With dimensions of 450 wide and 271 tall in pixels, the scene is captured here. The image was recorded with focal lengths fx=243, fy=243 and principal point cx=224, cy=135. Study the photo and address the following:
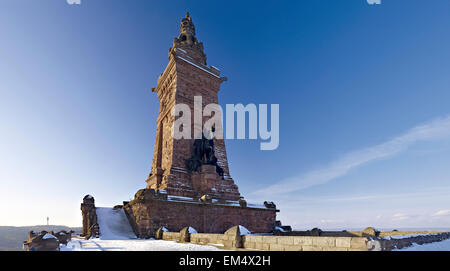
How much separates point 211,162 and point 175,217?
6.57m

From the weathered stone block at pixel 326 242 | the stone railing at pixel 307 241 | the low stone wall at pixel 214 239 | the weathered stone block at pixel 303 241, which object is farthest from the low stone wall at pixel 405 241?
the low stone wall at pixel 214 239

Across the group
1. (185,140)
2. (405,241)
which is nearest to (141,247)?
(405,241)

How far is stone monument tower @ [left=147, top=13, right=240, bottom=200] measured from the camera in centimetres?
2053

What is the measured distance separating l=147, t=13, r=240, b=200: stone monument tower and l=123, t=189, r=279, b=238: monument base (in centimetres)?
211

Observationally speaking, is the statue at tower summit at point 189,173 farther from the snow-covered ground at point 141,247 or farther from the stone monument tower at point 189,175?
the snow-covered ground at point 141,247

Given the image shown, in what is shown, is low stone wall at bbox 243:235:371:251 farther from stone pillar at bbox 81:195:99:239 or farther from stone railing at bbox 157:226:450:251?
stone pillar at bbox 81:195:99:239

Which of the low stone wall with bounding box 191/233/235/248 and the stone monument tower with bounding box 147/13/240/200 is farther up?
the stone monument tower with bounding box 147/13/240/200

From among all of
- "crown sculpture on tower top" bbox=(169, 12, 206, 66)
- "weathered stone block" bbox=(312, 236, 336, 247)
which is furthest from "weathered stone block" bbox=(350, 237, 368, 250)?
"crown sculpture on tower top" bbox=(169, 12, 206, 66)

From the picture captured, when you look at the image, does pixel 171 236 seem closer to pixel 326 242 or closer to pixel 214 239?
pixel 214 239

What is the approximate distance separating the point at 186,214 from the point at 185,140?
7651 mm

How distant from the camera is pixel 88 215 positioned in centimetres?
1617

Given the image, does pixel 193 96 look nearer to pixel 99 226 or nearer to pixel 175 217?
pixel 175 217
